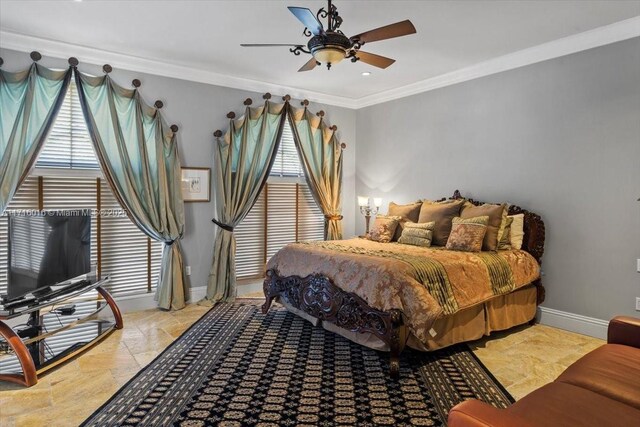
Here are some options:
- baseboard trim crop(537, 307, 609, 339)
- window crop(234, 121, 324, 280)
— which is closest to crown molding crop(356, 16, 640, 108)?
window crop(234, 121, 324, 280)

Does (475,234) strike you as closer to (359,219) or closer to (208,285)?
(359,219)

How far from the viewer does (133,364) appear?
10.3 feet

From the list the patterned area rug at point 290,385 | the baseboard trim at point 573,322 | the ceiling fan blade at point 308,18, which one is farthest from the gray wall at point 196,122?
the baseboard trim at point 573,322

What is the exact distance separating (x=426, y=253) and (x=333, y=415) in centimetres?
179

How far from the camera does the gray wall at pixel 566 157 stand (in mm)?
3592

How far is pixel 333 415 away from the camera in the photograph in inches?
96.0

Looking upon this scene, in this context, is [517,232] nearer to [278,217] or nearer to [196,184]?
[278,217]

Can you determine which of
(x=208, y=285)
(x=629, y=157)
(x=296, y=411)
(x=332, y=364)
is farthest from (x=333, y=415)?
(x=629, y=157)

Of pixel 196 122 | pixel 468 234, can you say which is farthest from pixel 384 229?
pixel 196 122

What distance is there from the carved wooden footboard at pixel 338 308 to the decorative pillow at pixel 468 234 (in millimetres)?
1280

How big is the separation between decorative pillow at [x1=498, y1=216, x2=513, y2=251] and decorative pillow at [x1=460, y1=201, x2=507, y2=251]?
0.27 ft

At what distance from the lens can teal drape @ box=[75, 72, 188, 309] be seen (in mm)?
4172

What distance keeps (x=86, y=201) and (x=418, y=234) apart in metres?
3.56

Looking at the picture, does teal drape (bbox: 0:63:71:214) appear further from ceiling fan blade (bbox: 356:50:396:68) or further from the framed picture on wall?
ceiling fan blade (bbox: 356:50:396:68)
